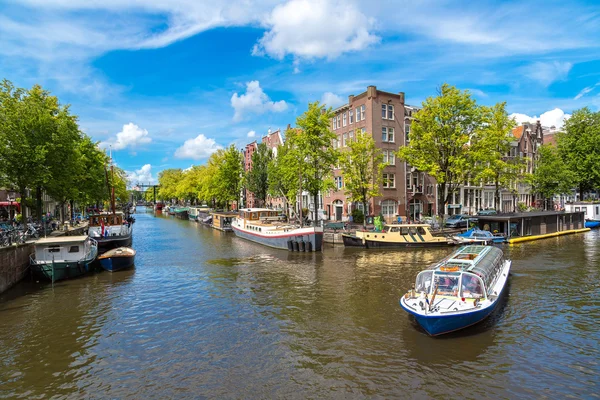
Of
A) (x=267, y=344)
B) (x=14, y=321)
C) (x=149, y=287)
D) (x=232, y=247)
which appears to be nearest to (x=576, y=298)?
(x=267, y=344)

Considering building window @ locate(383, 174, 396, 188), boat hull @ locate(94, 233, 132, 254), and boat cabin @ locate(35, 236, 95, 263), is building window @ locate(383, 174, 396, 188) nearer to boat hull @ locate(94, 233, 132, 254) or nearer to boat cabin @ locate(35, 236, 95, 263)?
boat hull @ locate(94, 233, 132, 254)

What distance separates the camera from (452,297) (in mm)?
16359

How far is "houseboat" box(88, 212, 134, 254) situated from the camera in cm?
3608

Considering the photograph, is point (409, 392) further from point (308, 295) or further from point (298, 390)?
point (308, 295)

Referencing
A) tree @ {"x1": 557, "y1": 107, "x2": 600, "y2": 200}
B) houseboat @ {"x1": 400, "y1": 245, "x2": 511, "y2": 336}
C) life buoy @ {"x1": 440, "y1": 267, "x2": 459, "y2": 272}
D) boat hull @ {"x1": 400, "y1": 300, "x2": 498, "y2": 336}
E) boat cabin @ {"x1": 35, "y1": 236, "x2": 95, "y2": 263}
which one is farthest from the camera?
tree @ {"x1": 557, "y1": 107, "x2": 600, "y2": 200}

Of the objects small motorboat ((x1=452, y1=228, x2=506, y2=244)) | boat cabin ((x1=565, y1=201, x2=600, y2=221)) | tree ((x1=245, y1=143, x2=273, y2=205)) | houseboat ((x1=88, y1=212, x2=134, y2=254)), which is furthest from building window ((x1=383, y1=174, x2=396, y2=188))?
houseboat ((x1=88, y1=212, x2=134, y2=254))

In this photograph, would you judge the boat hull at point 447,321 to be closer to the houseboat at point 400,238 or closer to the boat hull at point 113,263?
the boat hull at point 113,263

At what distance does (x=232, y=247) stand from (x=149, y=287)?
2088 cm

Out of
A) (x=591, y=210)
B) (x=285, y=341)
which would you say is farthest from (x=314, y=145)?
(x=591, y=210)

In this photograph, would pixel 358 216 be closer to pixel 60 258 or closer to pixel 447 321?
pixel 60 258

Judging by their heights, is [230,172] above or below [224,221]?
above

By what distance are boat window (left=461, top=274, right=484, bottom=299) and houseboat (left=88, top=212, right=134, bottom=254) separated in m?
32.0

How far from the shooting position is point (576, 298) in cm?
2103

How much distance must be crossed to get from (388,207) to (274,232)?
79.1ft
